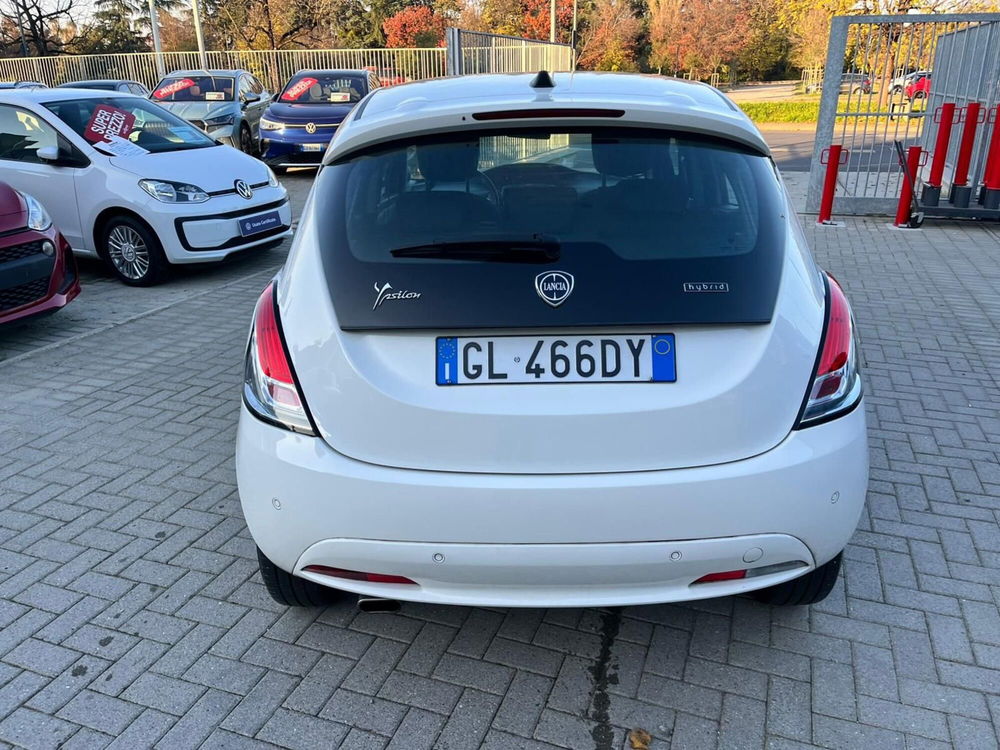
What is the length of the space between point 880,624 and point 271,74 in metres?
30.3

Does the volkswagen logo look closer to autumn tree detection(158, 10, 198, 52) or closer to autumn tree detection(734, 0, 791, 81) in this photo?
autumn tree detection(158, 10, 198, 52)

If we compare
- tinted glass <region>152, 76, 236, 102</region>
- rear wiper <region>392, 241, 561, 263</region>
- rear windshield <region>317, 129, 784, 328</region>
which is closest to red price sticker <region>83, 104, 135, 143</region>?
rear windshield <region>317, 129, 784, 328</region>

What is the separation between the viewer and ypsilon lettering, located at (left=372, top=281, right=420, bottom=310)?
222cm

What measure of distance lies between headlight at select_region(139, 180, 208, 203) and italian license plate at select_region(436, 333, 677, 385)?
19.1 ft

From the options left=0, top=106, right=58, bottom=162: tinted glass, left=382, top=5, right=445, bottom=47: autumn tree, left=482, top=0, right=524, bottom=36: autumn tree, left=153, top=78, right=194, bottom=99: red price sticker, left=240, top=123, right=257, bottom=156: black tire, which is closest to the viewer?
left=0, top=106, right=58, bottom=162: tinted glass

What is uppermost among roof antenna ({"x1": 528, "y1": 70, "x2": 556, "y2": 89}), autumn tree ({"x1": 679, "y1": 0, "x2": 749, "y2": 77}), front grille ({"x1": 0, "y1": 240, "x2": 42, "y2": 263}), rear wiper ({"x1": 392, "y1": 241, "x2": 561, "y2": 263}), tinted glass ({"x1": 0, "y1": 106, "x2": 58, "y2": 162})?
autumn tree ({"x1": 679, "y1": 0, "x2": 749, "y2": 77})

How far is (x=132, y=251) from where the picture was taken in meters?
7.32

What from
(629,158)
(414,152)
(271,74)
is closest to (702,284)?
(629,158)

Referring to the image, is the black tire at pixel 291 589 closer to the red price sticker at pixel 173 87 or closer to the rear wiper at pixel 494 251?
the rear wiper at pixel 494 251

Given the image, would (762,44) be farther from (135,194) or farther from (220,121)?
(135,194)

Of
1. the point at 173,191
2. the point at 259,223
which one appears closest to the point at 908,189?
the point at 259,223

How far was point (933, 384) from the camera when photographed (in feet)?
16.2

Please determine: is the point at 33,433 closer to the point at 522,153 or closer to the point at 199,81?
the point at 522,153

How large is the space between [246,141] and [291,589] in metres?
14.0
